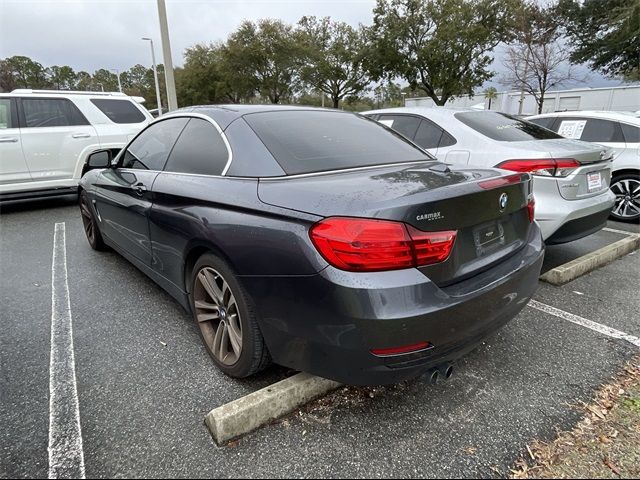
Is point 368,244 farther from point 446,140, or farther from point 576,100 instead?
point 576,100

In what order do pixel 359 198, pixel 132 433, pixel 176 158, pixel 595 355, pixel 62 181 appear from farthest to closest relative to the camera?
pixel 62 181, pixel 176 158, pixel 595 355, pixel 132 433, pixel 359 198

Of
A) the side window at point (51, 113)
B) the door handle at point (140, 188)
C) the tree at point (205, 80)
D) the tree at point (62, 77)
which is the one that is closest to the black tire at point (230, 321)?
the door handle at point (140, 188)

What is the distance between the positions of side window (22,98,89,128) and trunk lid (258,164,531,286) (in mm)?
6388

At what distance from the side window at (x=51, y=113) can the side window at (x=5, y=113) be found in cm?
20

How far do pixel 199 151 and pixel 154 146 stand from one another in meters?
0.83

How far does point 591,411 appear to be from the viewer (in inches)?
83.2

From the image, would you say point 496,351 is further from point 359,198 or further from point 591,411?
point 359,198

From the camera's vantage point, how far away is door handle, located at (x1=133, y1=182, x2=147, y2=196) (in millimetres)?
2932

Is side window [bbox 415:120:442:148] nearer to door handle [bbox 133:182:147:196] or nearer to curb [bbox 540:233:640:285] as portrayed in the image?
curb [bbox 540:233:640:285]

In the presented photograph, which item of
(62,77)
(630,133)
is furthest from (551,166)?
(62,77)

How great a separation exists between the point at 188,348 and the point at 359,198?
166 centimetres

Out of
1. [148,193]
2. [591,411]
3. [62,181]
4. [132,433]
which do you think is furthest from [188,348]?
[62,181]

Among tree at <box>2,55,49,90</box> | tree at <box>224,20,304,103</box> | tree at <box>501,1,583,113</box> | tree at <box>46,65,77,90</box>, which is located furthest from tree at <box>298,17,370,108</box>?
tree at <box>46,65,77,90</box>

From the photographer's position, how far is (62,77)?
6456 cm
